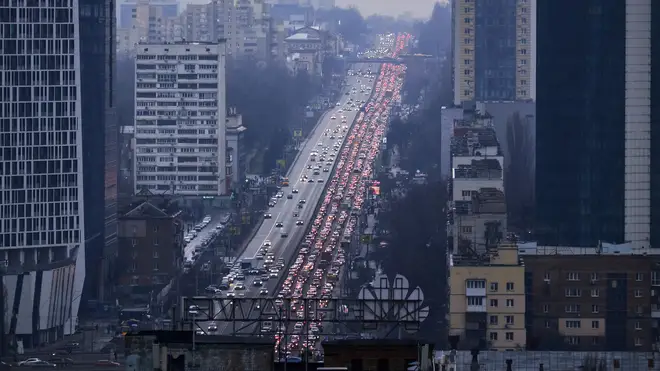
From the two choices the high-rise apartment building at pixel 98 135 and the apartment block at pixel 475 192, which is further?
the high-rise apartment building at pixel 98 135

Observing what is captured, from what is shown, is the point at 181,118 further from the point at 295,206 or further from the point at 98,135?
the point at 98,135

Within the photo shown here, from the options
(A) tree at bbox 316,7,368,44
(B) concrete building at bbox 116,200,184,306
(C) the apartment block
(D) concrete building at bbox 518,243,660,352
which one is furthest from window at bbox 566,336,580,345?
(A) tree at bbox 316,7,368,44

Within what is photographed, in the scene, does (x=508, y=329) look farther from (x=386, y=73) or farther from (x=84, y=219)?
(x=386, y=73)

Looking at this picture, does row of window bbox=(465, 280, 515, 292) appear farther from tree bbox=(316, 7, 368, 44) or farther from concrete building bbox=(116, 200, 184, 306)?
tree bbox=(316, 7, 368, 44)

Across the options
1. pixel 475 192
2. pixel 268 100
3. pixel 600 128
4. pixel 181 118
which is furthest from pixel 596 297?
pixel 268 100

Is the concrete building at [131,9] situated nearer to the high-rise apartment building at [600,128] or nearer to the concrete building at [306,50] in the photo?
the concrete building at [306,50]

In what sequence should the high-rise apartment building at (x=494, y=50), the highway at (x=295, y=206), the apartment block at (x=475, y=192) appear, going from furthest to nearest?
the high-rise apartment building at (x=494, y=50) → the highway at (x=295, y=206) → the apartment block at (x=475, y=192)

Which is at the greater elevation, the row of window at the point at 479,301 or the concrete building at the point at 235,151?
the concrete building at the point at 235,151

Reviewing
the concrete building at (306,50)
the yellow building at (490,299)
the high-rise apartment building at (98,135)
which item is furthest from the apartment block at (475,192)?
the concrete building at (306,50)
